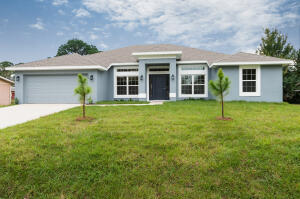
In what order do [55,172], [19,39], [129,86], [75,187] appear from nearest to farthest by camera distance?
1. [75,187]
2. [55,172]
3. [129,86]
4. [19,39]

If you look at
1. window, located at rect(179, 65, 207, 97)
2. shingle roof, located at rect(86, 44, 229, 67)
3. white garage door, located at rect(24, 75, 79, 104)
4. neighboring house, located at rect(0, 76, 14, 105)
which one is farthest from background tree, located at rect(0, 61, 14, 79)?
window, located at rect(179, 65, 207, 97)

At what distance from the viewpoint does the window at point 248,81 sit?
11.6m

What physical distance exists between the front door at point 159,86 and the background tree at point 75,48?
27214 millimetres

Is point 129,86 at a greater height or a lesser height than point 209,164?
greater

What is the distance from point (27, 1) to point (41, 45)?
15.0 m

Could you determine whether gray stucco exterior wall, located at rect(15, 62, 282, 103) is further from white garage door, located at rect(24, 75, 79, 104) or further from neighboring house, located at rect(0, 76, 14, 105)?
neighboring house, located at rect(0, 76, 14, 105)

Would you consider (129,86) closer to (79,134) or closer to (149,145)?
(79,134)

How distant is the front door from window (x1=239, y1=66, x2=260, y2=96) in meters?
5.55

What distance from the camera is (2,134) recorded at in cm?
421

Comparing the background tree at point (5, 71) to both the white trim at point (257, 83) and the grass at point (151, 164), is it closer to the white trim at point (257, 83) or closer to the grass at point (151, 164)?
the grass at point (151, 164)

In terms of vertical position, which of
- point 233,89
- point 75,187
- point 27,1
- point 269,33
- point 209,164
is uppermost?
point 269,33

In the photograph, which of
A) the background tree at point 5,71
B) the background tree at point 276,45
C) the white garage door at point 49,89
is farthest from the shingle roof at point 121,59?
the background tree at point 5,71

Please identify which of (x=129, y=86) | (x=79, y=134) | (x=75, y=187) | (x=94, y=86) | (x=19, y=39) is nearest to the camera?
(x=75, y=187)

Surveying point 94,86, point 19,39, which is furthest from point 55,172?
point 19,39
